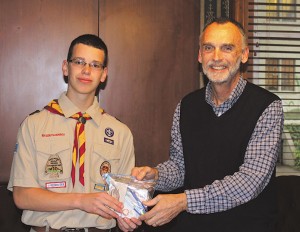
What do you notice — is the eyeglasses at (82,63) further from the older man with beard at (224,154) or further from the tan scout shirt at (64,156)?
the older man with beard at (224,154)

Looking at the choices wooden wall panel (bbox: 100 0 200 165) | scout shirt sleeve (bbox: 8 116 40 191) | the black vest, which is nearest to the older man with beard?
the black vest

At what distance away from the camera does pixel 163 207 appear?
1.86 meters

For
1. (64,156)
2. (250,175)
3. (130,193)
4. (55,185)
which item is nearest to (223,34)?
(250,175)

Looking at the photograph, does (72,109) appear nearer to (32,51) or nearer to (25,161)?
(25,161)

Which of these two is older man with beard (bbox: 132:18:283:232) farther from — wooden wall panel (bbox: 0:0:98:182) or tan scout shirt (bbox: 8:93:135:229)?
wooden wall panel (bbox: 0:0:98:182)

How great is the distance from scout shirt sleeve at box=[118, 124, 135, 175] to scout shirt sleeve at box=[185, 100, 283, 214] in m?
0.48

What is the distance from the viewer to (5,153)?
3.10m

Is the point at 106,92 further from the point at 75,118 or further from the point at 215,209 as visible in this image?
the point at 215,209

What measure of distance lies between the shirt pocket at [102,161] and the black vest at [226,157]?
1.28ft

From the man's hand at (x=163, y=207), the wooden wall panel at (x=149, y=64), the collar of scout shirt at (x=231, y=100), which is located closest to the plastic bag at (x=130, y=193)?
the man's hand at (x=163, y=207)

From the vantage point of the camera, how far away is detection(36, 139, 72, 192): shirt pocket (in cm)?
211

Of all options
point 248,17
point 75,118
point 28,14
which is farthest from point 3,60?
point 248,17

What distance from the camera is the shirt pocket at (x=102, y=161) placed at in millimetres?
2223

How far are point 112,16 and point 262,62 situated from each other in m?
1.22
